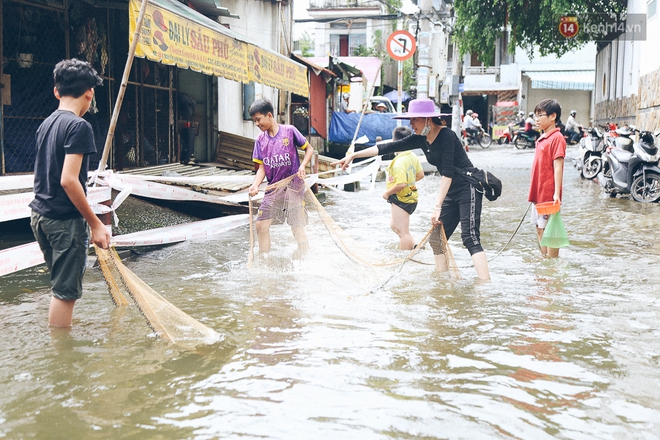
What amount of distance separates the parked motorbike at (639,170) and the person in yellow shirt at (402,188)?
564 centimetres

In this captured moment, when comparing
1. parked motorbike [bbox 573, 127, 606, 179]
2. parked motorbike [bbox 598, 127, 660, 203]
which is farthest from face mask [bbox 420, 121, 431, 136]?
parked motorbike [bbox 573, 127, 606, 179]

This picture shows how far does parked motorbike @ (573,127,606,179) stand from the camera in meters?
14.6

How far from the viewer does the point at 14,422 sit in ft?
9.56

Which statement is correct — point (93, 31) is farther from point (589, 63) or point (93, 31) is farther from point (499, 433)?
point (589, 63)

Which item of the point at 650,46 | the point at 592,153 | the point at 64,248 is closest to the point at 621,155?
the point at 592,153

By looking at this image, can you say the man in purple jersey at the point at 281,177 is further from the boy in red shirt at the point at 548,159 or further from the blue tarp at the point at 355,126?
the blue tarp at the point at 355,126

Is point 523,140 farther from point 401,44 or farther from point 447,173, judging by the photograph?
point 447,173

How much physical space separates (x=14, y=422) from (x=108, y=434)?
45cm

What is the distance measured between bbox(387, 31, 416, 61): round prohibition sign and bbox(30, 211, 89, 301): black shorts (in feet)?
41.2

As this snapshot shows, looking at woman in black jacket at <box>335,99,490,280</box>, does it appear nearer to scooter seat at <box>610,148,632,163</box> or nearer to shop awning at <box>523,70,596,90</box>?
scooter seat at <box>610,148,632,163</box>

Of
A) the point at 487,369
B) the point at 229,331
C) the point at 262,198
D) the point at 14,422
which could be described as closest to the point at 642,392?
the point at 487,369

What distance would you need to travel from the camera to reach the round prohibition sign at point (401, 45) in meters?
15.4

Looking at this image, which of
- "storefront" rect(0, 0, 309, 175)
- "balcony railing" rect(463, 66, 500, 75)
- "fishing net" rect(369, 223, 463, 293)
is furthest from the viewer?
"balcony railing" rect(463, 66, 500, 75)

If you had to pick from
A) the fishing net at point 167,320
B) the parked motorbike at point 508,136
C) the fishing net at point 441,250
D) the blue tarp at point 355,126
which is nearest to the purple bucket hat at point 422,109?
the fishing net at point 441,250
